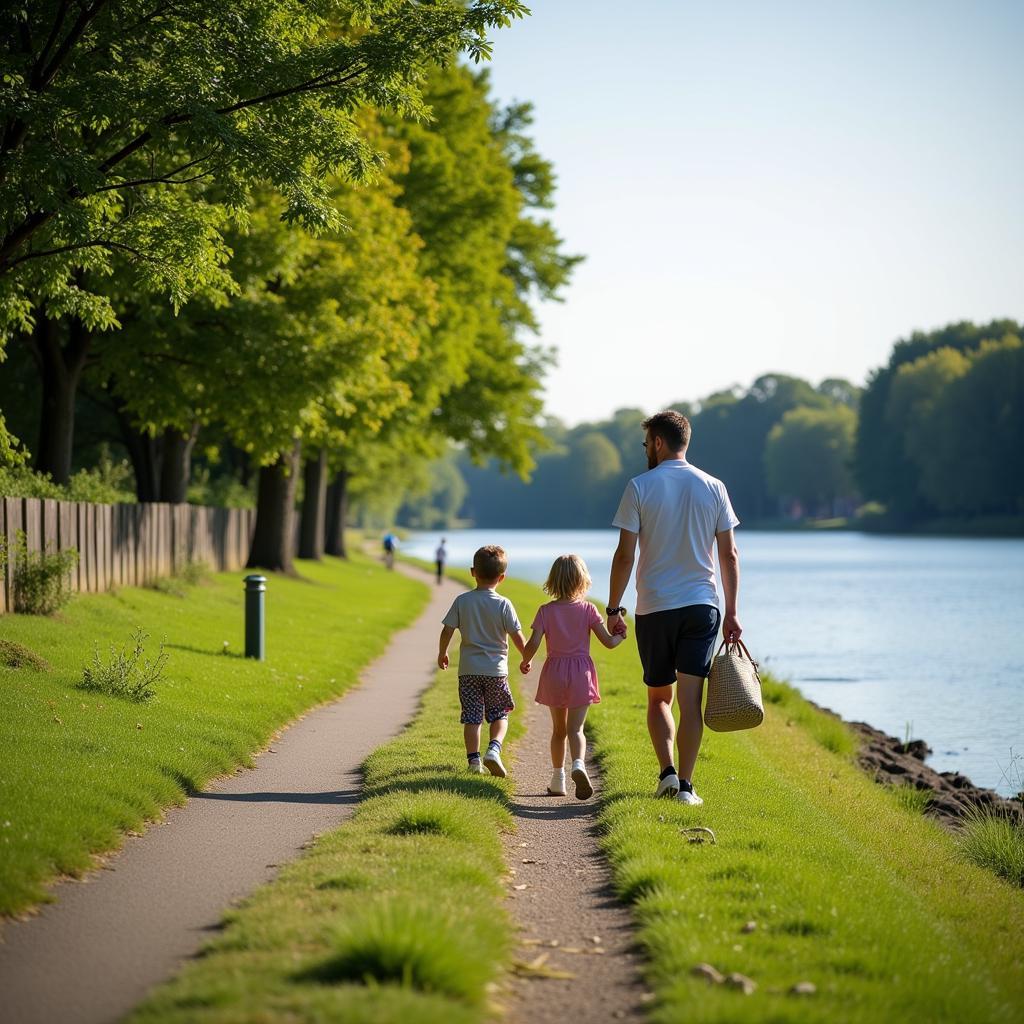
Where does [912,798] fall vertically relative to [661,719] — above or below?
below

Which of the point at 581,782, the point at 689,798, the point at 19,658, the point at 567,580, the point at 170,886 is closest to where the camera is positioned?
the point at 170,886

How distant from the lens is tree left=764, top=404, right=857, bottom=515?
136 metres

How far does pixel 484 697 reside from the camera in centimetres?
960

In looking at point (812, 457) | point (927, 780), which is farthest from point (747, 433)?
point (927, 780)

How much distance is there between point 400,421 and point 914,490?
82125 millimetres

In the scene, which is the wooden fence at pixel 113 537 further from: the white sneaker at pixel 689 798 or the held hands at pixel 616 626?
the white sneaker at pixel 689 798

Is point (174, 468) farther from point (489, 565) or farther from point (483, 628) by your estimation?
point (489, 565)

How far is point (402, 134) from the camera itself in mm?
30859

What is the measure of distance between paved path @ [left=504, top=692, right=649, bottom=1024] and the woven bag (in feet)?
3.69

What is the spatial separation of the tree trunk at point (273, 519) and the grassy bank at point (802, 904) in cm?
2019

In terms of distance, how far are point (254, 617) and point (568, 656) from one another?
7.71 metres

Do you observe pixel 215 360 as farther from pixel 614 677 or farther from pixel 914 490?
pixel 914 490

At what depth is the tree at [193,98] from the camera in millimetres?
11391

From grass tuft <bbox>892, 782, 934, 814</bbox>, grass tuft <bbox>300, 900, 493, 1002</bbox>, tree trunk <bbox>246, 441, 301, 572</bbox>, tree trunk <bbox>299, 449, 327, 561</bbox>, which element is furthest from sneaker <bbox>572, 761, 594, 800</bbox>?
tree trunk <bbox>299, 449, 327, 561</bbox>
